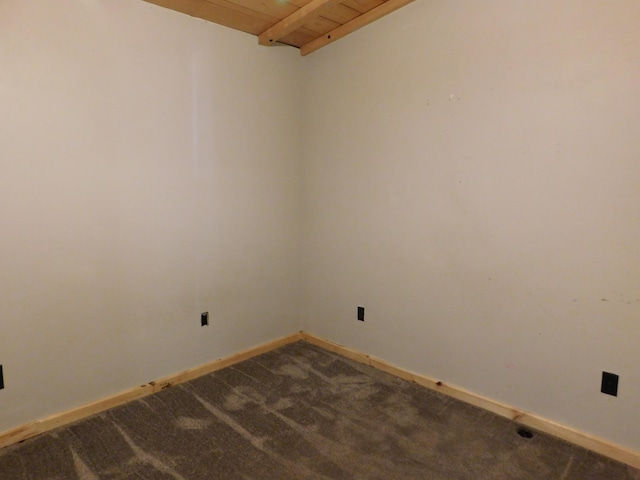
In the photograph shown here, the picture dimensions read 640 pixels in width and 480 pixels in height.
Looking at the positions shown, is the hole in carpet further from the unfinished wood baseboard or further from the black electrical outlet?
the black electrical outlet

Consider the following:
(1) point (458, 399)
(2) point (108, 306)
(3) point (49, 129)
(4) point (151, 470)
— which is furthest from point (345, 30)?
(4) point (151, 470)

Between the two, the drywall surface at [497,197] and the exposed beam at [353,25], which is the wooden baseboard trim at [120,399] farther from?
the exposed beam at [353,25]

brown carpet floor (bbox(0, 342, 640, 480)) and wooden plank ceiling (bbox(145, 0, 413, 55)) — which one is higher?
wooden plank ceiling (bbox(145, 0, 413, 55))

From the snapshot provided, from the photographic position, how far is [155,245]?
237 cm

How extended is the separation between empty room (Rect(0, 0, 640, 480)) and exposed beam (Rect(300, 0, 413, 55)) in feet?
0.06

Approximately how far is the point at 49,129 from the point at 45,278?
30.3 inches

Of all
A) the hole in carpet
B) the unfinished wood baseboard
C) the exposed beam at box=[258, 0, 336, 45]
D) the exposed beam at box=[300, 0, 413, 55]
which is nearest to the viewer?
the unfinished wood baseboard

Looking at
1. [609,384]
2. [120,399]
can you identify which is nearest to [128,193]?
[120,399]

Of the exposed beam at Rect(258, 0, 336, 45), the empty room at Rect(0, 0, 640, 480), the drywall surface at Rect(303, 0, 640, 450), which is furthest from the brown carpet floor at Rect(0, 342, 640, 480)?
the exposed beam at Rect(258, 0, 336, 45)

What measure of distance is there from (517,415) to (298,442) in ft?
3.92

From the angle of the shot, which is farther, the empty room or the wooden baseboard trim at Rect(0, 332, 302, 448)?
the wooden baseboard trim at Rect(0, 332, 302, 448)

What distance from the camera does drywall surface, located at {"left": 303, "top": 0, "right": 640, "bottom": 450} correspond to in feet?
5.73

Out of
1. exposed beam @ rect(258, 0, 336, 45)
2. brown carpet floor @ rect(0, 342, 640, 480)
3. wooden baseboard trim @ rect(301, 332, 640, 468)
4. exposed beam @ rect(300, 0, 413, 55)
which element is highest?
exposed beam @ rect(300, 0, 413, 55)

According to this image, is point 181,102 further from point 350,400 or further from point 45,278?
point 350,400
